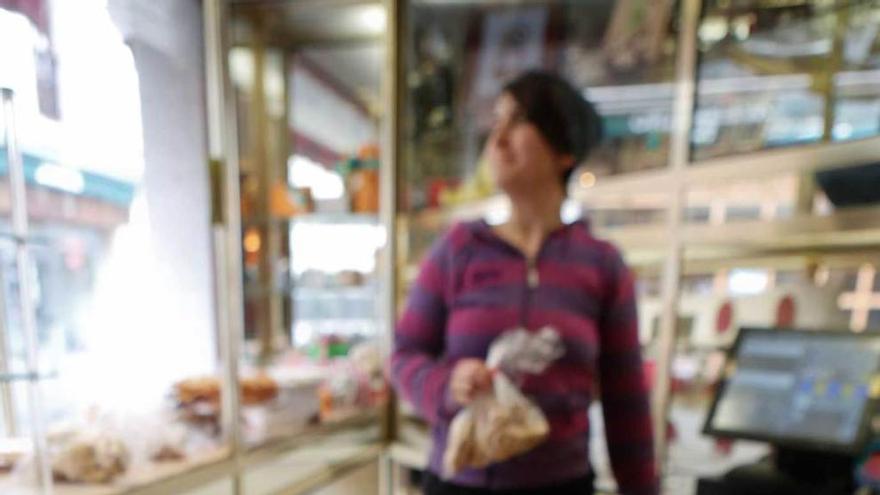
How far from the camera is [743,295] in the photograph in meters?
1.34

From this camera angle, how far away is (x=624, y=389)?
87cm

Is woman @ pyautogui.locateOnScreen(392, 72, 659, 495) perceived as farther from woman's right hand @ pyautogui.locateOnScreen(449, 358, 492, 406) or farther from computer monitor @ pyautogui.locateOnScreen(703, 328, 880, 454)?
computer monitor @ pyautogui.locateOnScreen(703, 328, 880, 454)

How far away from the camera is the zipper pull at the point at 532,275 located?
2.70ft

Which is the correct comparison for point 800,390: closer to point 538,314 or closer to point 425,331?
point 538,314

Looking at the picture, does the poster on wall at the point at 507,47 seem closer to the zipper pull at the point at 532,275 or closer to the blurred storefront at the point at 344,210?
the blurred storefront at the point at 344,210

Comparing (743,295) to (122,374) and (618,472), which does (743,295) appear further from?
(122,374)

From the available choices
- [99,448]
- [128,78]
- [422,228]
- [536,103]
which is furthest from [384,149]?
[99,448]

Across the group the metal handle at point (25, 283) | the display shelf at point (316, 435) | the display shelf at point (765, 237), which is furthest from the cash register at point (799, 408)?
the metal handle at point (25, 283)

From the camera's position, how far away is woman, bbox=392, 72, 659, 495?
810 millimetres

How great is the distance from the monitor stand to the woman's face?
0.63 metres

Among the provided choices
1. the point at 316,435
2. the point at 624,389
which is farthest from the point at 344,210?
the point at 624,389

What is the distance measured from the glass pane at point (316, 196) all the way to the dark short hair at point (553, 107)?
3.49 ft

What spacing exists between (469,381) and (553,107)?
0.47 meters

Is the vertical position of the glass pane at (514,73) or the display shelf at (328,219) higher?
the glass pane at (514,73)
